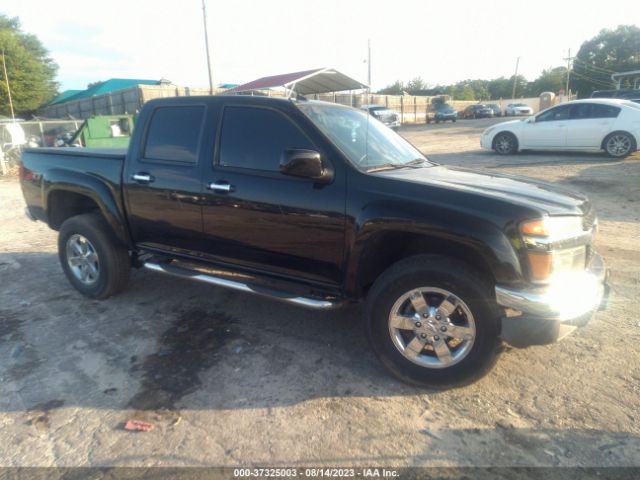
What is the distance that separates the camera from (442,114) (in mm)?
36906

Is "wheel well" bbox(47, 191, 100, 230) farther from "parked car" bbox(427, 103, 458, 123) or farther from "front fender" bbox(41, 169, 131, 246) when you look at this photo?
"parked car" bbox(427, 103, 458, 123)

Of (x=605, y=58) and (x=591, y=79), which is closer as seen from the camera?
(x=591, y=79)

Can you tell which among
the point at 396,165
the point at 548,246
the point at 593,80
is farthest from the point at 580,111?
the point at 593,80

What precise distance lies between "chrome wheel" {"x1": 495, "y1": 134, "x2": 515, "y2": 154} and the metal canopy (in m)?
6.86

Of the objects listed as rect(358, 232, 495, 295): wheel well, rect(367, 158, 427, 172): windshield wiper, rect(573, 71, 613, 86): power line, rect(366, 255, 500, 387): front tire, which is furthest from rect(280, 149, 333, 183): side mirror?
rect(573, 71, 613, 86): power line

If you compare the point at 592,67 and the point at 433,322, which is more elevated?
the point at 592,67

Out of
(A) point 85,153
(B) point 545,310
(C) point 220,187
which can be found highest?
(A) point 85,153

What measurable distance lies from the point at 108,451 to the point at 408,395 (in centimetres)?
180

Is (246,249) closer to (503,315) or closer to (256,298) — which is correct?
(256,298)

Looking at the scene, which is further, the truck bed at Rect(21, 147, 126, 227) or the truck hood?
the truck bed at Rect(21, 147, 126, 227)

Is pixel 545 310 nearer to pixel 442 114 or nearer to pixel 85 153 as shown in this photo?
pixel 85 153

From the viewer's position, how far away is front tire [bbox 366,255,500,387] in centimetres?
287

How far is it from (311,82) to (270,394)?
1924cm

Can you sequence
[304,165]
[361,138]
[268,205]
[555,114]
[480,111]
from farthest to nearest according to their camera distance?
[480,111] < [555,114] < [361,138] < [268,205] < [304,165]
